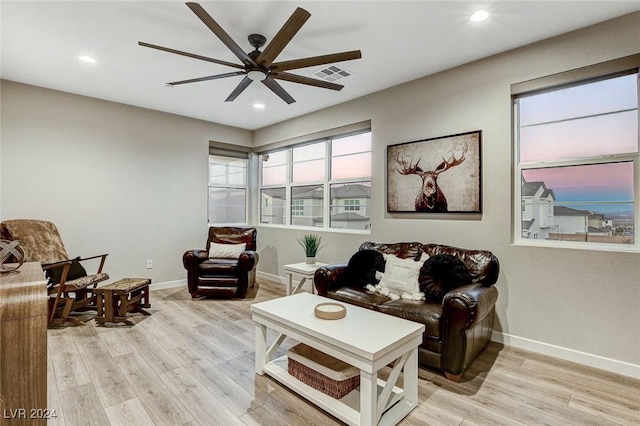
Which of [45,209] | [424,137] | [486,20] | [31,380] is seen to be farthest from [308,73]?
[45,209]

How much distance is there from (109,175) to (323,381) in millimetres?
4147

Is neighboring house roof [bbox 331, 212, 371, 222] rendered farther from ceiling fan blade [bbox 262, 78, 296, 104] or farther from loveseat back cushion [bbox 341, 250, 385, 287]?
ceiling fan blade [bbox 262, 78, 296, 104]

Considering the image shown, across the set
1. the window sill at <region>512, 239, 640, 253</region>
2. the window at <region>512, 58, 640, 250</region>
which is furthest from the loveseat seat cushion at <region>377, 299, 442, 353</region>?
the window at <region>512, 58, 640, 250</region>

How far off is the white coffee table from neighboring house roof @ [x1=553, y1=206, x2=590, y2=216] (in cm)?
184

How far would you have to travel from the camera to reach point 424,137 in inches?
139

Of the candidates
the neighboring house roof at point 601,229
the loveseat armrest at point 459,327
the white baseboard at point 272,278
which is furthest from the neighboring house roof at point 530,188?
the white baseboard at point 272,278

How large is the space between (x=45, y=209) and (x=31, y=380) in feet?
13.9

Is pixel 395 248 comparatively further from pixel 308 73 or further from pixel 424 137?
pixel 308 73

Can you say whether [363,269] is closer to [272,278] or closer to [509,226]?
[509,226]

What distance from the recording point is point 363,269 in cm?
329

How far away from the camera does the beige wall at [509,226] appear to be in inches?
96.3

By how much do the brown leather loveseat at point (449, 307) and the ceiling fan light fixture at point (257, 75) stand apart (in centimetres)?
192

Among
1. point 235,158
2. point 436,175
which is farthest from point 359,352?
point 235,158

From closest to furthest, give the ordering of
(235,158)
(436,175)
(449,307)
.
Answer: (449,307)
(436,175)
(235,158)
